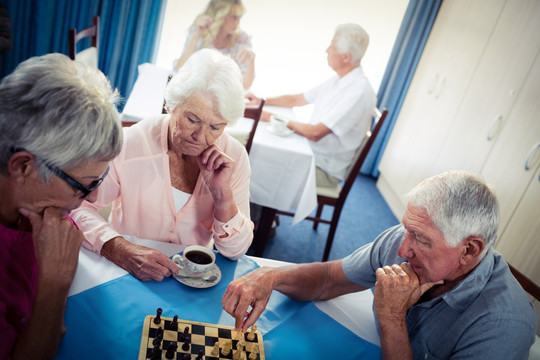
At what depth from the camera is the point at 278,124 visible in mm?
2885

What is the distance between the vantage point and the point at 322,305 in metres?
1.42

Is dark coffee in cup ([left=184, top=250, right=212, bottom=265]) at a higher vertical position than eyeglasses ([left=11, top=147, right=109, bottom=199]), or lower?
lower

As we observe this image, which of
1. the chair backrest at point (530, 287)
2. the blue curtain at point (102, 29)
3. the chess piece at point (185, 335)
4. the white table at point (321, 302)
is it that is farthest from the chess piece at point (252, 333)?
the blue curtain at point (102, 29)

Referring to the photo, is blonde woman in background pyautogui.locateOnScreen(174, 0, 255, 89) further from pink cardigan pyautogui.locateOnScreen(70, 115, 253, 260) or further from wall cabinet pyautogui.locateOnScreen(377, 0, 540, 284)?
pink cardigan pyautogui.locateOnScreen(70, 115, 253, 260)

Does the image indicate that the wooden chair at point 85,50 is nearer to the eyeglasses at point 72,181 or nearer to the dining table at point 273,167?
the dining table at point 273,167

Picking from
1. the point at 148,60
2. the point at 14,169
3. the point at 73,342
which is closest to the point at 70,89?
the point at 14,169

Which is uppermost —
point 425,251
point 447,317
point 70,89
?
point 70,89

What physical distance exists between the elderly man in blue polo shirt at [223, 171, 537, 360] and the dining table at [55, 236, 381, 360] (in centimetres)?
6

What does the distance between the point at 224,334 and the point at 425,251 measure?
622mm

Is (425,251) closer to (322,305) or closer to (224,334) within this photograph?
(322,305)

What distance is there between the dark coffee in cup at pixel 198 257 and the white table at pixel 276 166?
53.1 inches

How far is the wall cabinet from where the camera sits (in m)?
2.88

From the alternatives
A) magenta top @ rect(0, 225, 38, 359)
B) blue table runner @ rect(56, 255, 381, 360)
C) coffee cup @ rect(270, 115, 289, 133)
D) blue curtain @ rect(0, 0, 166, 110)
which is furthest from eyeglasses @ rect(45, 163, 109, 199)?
blue curtain @ rect(0, 0, 166, 110)

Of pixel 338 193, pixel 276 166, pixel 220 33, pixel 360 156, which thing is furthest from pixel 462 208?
pixel 220 33
